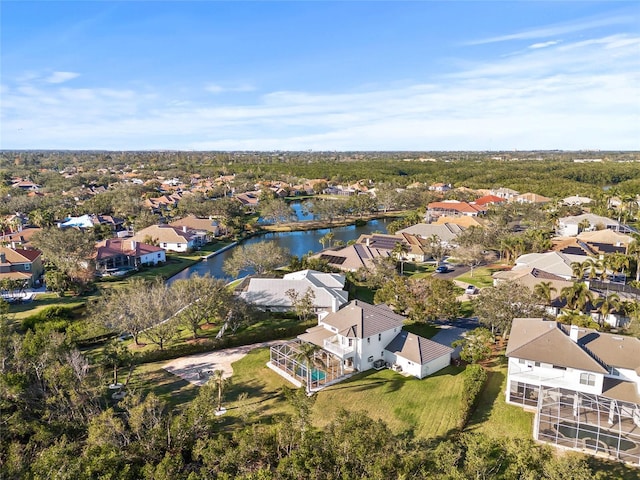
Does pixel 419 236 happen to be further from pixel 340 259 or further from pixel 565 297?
pixel 565 297

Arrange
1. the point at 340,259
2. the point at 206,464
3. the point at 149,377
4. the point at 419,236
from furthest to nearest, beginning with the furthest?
the point at 419,236 < the point at 340,259 < the point at 149,377 < the point at 206,464

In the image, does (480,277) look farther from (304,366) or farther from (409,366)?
(304,366)

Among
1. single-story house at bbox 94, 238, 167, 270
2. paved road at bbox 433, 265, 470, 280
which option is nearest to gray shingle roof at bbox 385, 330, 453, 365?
paved road at bbox 433, 265, 470, 280

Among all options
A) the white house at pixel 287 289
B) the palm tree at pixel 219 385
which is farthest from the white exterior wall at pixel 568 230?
the palm tree at pixel 219 385

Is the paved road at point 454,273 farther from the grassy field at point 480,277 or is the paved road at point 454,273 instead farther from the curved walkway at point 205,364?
the curved walkway at point 205,364

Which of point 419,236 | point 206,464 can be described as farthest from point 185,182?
point 206,464
